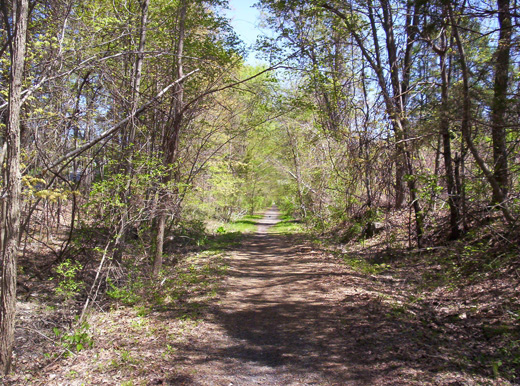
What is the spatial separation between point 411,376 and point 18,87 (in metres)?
5.77

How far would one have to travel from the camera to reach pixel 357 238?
13859 mm

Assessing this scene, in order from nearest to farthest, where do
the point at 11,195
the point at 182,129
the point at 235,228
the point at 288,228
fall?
the point at 11,195 < the point at 182,129 < the point at 235,228 < the point at 288,228

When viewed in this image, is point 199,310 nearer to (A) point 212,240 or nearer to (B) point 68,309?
(B) point 68,309

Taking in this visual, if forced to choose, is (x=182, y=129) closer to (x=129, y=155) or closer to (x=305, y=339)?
(x=129, y=155)

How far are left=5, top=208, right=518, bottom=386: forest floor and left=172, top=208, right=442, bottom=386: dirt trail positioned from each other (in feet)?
0.05

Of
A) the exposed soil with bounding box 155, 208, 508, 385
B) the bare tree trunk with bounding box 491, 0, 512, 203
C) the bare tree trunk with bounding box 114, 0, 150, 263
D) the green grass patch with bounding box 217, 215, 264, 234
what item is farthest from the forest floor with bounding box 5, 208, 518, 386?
the green grass patch with bounding box 217, 215, 264, 234

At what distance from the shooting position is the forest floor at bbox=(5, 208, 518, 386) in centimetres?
423

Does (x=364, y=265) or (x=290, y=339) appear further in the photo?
(x=364, y=265)

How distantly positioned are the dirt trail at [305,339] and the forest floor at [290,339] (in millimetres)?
16

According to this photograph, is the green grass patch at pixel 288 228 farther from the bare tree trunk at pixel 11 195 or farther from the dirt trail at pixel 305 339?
the bare tree trunk at pixel 11 195

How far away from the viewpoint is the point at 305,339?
5285 mm

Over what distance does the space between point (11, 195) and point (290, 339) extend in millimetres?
4202

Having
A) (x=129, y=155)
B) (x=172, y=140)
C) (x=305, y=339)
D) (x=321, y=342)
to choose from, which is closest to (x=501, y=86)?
(x=321, y=342)

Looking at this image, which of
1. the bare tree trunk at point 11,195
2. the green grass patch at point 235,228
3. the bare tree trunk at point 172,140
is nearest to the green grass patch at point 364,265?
the bare tree trunk at point 172,140
